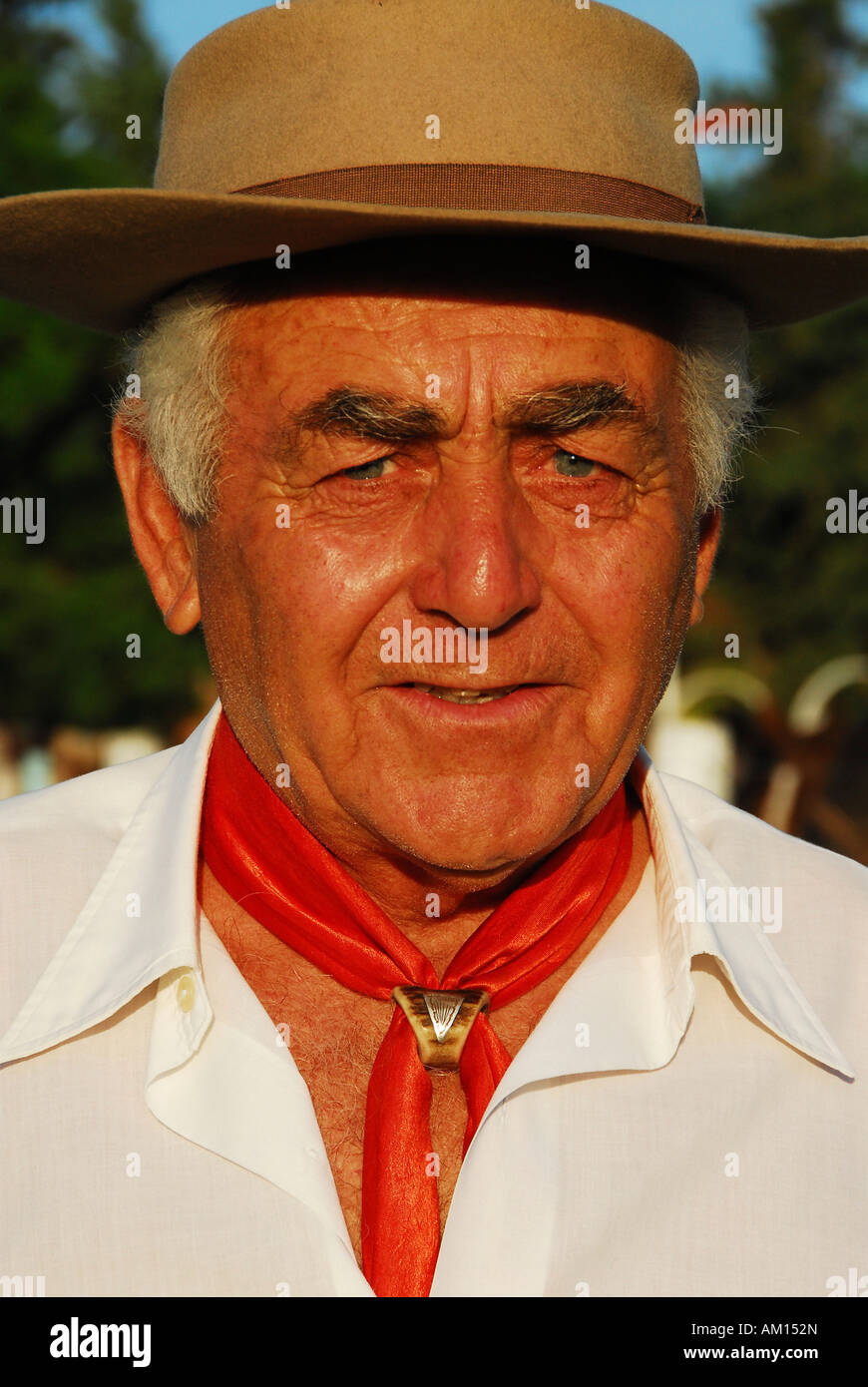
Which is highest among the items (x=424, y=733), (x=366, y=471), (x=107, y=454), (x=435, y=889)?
(x=107, y=454)

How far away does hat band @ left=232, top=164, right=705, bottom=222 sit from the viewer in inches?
93.3

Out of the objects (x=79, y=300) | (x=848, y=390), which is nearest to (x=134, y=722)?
(x=848, y=390)

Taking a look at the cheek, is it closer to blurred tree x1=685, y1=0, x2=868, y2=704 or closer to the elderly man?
the elderly man

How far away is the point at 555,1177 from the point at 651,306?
130 cm

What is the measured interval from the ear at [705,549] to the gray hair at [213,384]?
6cm

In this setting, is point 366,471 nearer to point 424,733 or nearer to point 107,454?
point 424,733

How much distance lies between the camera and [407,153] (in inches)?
93.5

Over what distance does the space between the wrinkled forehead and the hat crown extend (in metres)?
0.12

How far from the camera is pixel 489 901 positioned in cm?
277

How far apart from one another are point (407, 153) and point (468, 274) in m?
0.19

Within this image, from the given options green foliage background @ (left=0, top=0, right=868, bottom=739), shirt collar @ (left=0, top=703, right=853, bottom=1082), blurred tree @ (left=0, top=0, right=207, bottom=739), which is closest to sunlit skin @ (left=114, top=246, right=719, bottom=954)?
shirt collar @ (left=0, top=703, right=853, bottom=1082)

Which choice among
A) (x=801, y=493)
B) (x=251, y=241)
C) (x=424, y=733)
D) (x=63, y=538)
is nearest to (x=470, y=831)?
(x=424, y=733)

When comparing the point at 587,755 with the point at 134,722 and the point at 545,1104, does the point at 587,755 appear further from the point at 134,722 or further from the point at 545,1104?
the point at 134,722

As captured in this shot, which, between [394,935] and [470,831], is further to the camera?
[394,935]
